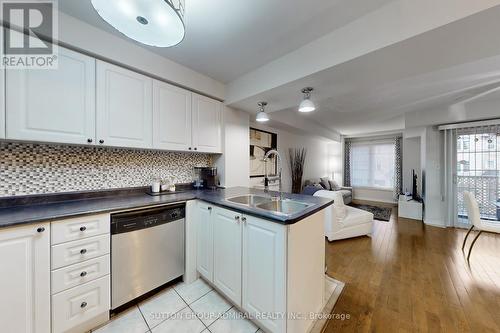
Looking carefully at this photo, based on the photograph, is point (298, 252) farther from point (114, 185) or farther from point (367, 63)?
point (114, 185)

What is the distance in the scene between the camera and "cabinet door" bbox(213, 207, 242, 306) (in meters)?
1.51

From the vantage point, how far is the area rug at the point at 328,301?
4.70 ft

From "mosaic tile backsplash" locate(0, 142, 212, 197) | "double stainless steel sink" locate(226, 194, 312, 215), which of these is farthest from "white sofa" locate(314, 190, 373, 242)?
"mosaic tile backsplash" locate(0, 142, 212, 197)

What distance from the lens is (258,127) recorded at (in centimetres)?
377

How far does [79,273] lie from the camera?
132 centimetres

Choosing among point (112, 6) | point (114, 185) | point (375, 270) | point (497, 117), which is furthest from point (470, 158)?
point (114, 185)

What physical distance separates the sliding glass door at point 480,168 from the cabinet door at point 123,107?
211 inches

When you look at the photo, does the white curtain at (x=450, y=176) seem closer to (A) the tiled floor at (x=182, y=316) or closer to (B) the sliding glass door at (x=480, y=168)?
(B) the sliding glass door at (x=480, y=168)

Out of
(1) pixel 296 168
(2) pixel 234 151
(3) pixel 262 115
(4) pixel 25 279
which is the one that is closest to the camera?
(4) pixel 25 279

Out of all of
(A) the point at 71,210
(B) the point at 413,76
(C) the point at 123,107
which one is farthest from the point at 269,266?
(B) the point at 413,76

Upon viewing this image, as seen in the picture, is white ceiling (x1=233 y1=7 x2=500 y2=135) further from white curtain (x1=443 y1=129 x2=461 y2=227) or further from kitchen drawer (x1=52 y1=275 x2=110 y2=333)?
kitchen drawer (x1=52 y1=275 x2=110 y2=333)

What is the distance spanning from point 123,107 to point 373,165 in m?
7.22

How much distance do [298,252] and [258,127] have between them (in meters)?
2.87

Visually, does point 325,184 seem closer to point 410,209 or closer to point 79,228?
point 410,209
